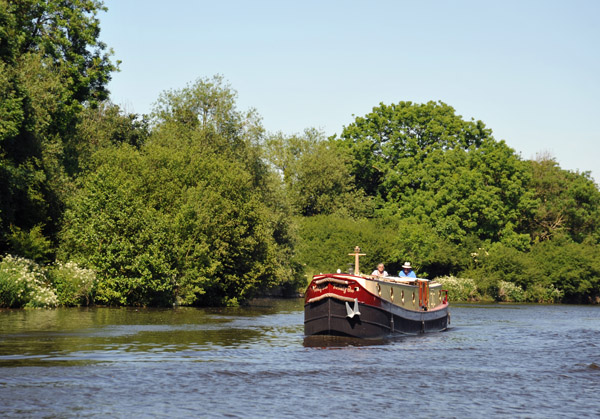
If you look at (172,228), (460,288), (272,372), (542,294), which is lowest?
(272,372)

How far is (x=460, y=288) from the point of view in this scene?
7444cm

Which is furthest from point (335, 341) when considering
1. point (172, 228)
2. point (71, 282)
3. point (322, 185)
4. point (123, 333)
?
point (322, 185)

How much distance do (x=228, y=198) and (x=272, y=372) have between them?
105 feet

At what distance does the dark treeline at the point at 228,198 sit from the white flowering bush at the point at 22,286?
0.11m

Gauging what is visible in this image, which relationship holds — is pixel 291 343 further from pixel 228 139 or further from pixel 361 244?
pixel 361 244

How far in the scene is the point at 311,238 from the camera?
80.8 metres

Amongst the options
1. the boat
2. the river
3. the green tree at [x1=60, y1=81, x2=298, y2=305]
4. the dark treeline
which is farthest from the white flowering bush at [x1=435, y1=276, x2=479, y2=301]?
the boat

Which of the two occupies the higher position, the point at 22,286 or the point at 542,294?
the point at 22,286

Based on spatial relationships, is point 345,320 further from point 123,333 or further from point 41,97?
point 41,97

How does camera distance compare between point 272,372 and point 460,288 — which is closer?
point 272,372

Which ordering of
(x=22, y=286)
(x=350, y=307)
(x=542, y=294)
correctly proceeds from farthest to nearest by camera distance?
1. (x=542, y=294)
2. (x=22, y=286)
3. (x=350, y=307)

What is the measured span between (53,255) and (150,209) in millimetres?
6036

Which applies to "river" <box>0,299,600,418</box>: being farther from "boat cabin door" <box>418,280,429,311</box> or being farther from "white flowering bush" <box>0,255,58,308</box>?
"white flowering bush" <box>0,255,58,308</box>

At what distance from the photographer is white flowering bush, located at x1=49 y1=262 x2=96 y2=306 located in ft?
134
